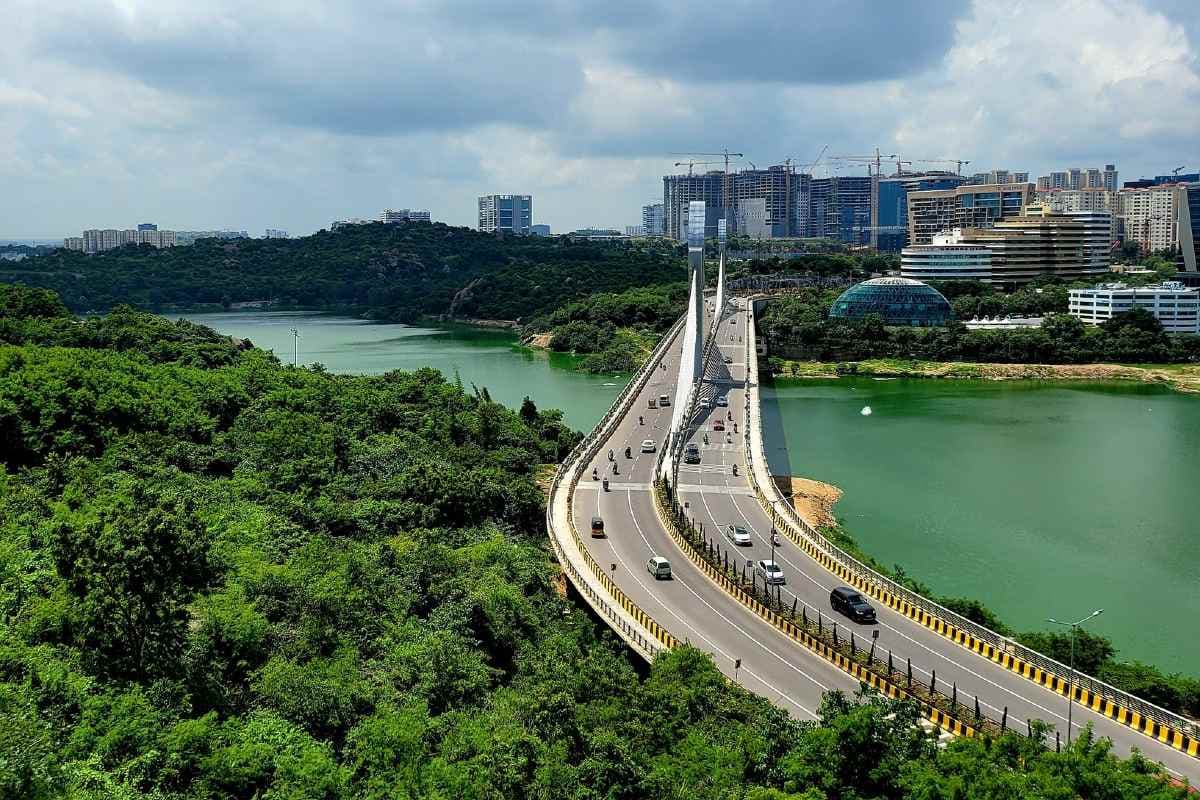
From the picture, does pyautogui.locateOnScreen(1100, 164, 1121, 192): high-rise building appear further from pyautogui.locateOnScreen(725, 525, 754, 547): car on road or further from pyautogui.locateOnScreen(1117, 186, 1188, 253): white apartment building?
pyautogui.locateOnScreen(725, 525, 754, 547): car on road

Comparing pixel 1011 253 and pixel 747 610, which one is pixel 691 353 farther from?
pixel 1011 253

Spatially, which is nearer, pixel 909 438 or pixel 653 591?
pixel 653 591

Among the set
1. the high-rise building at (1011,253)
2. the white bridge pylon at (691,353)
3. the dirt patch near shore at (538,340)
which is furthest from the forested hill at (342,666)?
the high-rise building at (1011,253)

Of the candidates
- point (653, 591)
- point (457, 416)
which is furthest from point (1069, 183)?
point (653, 591)

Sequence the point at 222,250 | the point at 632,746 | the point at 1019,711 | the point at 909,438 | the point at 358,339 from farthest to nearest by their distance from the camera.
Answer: the point at 222,250
the point at 358,339
the point at 909,438
the point at 1019,711
the point at 632,746

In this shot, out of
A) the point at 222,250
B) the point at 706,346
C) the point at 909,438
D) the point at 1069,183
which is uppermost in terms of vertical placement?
the point at 1069,183

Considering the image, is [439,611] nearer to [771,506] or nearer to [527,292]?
[771,506]

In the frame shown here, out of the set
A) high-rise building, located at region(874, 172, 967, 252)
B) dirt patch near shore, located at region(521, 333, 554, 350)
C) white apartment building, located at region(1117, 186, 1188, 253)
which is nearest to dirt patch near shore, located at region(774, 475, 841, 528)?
dirt patch near shore, located at region(521, 333, 554, 350)

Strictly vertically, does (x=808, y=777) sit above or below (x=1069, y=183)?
below
